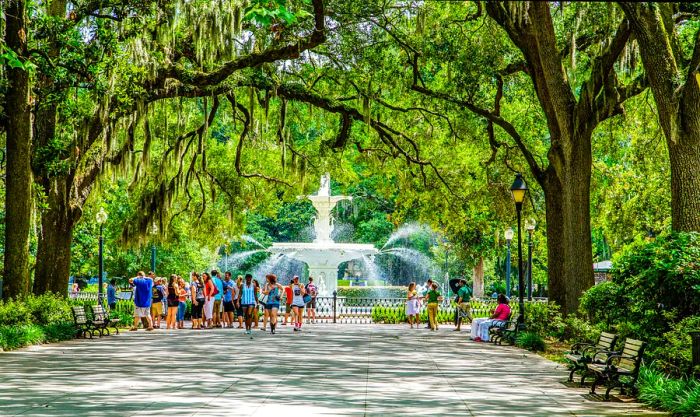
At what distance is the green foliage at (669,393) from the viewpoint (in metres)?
10.3

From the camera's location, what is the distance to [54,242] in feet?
80.3

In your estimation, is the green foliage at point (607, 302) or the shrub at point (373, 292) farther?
the shrub at point (373, 292)

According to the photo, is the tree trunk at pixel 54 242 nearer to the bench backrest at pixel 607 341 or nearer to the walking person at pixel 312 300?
the walking person at pixel 312 300

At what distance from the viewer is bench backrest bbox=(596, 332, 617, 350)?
A: 1338cm

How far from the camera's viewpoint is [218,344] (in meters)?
22.0

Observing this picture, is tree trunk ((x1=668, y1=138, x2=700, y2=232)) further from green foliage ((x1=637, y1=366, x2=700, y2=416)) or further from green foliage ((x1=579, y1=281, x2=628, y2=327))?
green foliage ((x1=637, y1=366, x2=700, y2=416))

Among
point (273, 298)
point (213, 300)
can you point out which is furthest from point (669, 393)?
point (213, 300)

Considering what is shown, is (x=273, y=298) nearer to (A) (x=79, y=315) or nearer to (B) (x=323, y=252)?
(A) (x=79, y=315)

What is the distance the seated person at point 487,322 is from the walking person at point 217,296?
28.9ft

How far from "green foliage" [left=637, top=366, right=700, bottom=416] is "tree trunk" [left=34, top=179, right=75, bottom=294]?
16.8 meters

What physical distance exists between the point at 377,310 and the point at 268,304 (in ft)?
32.3

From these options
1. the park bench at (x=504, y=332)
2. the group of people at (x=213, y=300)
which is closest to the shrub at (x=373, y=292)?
the group of people at (x=213, y=300)

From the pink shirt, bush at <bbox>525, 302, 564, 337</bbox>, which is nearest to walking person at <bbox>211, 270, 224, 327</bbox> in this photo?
the pink shirt

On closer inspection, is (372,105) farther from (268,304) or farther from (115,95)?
(115,95)
